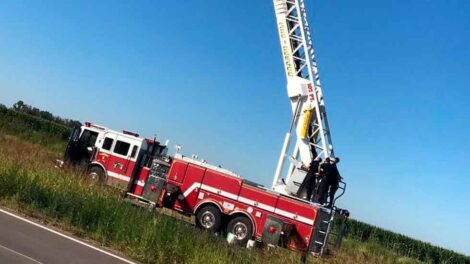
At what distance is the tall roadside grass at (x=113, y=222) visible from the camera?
970cm

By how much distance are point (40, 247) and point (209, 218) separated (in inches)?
286

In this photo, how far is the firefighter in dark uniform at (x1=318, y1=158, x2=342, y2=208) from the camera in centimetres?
1522

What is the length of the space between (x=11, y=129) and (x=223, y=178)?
3262 cm

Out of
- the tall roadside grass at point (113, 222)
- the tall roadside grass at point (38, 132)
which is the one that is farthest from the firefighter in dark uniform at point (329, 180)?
the tall roadside grass at point (38, 132)

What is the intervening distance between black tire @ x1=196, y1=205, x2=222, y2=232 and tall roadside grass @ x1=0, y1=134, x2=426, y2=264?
10.1ft

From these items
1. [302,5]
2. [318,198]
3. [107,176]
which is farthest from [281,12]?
[107,176]

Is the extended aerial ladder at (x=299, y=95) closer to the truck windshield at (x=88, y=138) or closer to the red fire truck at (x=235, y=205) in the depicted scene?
the red fire truck at (x=235, y=205)

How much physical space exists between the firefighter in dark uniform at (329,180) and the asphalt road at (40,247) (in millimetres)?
7639

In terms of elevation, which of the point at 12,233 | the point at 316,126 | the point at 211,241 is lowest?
the point at 12,233

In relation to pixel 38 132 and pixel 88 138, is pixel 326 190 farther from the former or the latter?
pixel 38 132

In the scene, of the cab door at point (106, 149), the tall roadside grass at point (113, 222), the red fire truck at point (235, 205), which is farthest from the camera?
the cab door at point (106, 149)

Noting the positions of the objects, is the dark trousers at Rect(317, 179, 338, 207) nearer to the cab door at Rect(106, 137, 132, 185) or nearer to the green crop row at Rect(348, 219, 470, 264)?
the cab door at Rect(106, 137, 132, 185)

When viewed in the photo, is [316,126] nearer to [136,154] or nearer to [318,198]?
[318,198]

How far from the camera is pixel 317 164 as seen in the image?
15.7m
